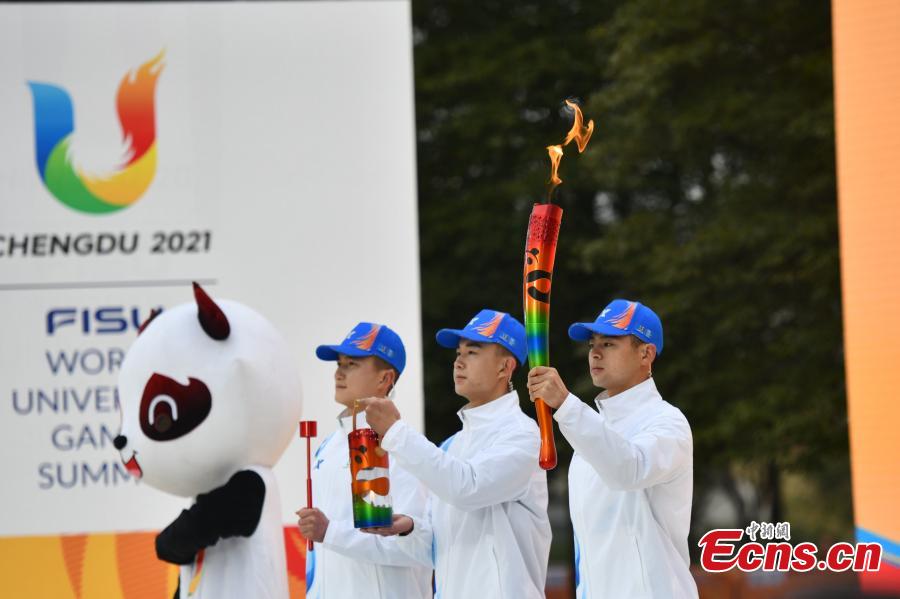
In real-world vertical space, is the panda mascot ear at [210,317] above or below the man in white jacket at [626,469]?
above

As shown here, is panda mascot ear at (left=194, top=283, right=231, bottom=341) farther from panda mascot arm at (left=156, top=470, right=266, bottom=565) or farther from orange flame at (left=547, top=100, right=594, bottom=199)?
orange flame at (left=547, top=100, right=594, bottom=199)

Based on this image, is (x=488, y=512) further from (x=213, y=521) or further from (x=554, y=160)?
(x=554, y=160)

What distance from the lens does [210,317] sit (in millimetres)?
5984

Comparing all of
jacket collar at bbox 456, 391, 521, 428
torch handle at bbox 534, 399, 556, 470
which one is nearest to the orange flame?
torch handle at bbox 534, 399, 556, 470

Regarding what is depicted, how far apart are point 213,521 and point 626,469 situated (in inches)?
67.6

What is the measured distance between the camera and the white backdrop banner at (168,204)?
7.83 m

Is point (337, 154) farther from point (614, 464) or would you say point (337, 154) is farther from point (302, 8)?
point (614, 464)

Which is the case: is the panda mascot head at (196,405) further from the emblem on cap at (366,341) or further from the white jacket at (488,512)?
the white jacket at (488,512)

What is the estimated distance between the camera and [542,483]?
553cm

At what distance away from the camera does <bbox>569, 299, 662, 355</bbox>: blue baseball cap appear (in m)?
5.31

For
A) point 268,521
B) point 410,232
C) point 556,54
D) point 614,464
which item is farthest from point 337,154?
point 556,54

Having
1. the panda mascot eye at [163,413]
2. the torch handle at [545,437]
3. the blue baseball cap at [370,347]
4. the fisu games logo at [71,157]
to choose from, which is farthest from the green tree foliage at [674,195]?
the torch handle at [545,437]

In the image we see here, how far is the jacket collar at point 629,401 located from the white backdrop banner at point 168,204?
103 inches

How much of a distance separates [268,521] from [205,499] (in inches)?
10.5
